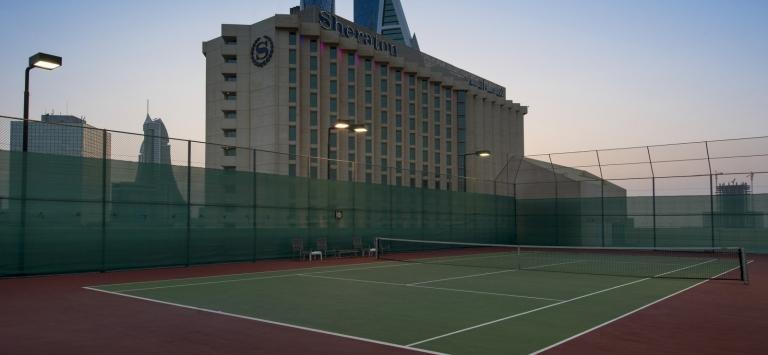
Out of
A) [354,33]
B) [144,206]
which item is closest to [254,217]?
[144,206]

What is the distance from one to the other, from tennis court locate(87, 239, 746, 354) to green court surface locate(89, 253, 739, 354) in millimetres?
18

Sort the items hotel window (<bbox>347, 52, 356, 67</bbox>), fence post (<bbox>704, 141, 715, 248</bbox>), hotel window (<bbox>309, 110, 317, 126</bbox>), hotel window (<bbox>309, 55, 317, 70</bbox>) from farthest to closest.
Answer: hotel window (<bbox>347, 52, 356, 67</bbox>) → hotel window (<bbox>309, 110, 317, 126</bbox>) → hotel window (<bbox>309, 55, 317, 70</bbox>) → fence post (<bbox>704, 141, 715, 248</bbox>)

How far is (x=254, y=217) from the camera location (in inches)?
863

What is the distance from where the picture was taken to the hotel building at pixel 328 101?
60.5m

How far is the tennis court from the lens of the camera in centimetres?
846

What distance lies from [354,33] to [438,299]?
5686 cm

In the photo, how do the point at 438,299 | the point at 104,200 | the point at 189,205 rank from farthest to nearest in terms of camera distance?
the point at 189,205 → the point at 104,200 → the point at 438,299

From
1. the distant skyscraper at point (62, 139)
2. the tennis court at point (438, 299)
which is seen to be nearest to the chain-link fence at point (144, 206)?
the distant skyscraper at point (62, 139)

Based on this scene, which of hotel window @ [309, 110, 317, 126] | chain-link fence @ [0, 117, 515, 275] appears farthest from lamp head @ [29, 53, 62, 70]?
hotel window @ [309, 110, 317, 126]

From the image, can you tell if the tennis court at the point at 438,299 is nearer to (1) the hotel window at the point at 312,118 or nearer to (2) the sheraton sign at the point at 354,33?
(1) the hotel window at the point at 312,118

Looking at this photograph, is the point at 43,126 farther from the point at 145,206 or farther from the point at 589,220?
the point at 589,220

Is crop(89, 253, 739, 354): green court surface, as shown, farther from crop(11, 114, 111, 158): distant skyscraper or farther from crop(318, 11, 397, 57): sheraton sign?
crop(318, 11, 397, 57): sheraton sign

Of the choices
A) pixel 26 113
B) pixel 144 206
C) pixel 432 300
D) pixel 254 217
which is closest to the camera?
pixel 432 300

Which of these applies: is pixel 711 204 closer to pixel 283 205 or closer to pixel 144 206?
pixel 283 205
